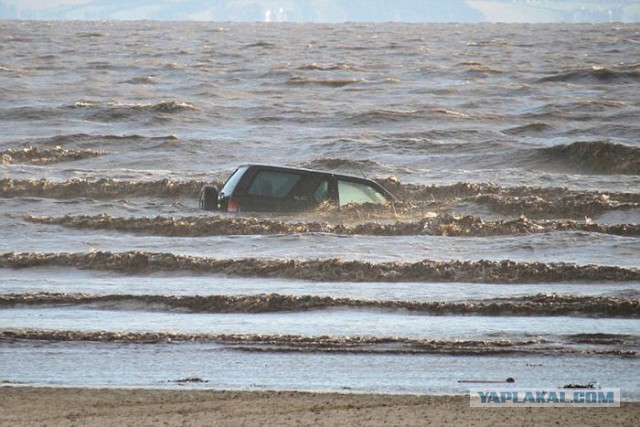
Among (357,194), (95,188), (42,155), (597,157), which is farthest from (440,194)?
(42,155)

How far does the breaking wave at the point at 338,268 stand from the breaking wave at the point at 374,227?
3314mm

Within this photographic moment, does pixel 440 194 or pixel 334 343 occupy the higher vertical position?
pixel 334 343

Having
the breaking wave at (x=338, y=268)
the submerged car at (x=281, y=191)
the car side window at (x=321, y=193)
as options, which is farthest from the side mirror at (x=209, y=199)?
the breaking wave at (x=338, y=268)

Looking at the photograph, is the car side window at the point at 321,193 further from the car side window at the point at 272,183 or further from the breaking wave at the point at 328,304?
the breaking wave at the point at 328,304

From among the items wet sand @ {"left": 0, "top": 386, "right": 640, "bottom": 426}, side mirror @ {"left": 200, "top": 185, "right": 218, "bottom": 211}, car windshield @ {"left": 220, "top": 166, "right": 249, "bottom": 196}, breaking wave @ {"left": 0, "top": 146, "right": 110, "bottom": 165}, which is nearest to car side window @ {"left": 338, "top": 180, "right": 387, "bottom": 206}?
car windshield @ {"left": 220, "top": 166, "right": 249, "bottom": 196}

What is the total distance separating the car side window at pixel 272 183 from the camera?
63.0 ft

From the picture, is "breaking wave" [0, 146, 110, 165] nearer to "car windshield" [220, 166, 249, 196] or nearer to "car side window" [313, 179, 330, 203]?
"car windshield" [220, 166, 249, 196]

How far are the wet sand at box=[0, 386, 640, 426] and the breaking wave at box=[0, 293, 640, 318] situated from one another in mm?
3836

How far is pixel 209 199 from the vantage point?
19922mm

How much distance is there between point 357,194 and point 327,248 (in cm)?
197

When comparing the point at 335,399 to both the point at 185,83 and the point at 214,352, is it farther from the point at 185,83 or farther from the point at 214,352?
the point at 185,83

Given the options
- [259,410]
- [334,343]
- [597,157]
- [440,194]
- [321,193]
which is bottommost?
[440,194]

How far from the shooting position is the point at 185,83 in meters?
59.1

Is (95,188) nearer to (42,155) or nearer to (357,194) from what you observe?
(42,155)
